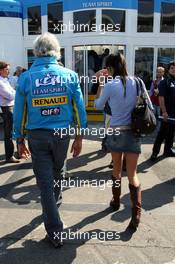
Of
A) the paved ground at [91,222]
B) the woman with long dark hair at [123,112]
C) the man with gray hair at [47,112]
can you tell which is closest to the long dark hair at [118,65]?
the woman with long dark hair at [123,112]

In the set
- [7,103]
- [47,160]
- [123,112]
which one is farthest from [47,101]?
[7,103]

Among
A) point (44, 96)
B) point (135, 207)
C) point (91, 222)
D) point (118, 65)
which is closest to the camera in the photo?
point (44, 96)

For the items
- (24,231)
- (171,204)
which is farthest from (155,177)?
(24,231)

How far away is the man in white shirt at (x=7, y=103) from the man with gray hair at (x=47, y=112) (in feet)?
9.06

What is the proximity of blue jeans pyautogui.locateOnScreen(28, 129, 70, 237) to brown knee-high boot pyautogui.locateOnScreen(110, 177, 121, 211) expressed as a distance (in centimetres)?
91

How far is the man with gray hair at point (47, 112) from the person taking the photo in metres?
3.22

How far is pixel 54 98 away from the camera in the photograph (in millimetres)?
3256

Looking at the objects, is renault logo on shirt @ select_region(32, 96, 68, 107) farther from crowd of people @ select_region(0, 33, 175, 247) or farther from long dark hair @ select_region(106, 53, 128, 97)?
long dark hair @ select_region(106, 53, 128, 97)

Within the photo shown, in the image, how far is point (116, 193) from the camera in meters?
4.16

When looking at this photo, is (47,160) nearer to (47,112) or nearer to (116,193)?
(47,112)

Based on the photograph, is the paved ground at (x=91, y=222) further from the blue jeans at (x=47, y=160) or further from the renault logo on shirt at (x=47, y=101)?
the renault logo on shirt at (x=47, y=101)

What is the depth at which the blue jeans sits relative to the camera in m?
3.28

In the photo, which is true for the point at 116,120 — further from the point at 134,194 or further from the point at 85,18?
the point at 85,18

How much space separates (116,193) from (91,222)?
45 centimetres
